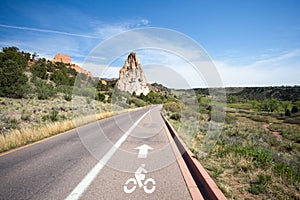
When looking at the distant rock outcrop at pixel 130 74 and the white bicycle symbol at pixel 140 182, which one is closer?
the white bicycle symbol at pixel 140 182

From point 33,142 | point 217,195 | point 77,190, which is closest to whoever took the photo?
point 217,195

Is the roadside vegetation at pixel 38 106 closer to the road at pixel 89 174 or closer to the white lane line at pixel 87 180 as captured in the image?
the road at pixel 89 174

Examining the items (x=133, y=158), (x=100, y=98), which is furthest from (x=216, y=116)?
(x=100, y=98)

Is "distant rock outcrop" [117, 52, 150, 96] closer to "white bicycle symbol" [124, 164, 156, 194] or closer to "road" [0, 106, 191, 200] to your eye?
"road" [0, 106, 191, 200]

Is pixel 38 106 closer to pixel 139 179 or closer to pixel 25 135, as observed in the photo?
pixel 25 135

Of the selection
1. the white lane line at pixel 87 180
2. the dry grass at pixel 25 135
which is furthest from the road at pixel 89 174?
the dry grass at pixel 25 135

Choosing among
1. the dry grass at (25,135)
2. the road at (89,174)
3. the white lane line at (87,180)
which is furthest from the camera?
the dry grass at (25,135)

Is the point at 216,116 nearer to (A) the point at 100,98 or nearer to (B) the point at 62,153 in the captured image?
(B) the point at 62,153

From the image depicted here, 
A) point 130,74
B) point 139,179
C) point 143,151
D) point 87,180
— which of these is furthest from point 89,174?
point 130,74

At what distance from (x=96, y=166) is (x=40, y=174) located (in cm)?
132

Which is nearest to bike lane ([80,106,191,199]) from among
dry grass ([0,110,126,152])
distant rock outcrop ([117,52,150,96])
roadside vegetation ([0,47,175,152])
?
dry grass ([0,110,126,152])

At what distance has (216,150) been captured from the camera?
257 inches

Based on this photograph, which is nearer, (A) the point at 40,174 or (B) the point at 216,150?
(A) the point at 40,174

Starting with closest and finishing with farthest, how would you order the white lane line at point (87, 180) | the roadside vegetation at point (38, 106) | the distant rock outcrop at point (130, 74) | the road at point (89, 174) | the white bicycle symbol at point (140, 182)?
the white lane line at point (87, 180)
the road at point (89, 174)
the white bicycle symbol at point (140, 182)
the roadside vegetation at point (38, 106)
the distant rock outcrop at point (130, 74)
